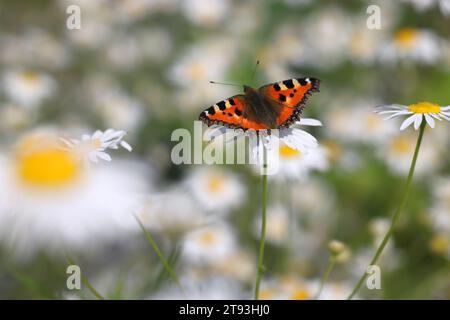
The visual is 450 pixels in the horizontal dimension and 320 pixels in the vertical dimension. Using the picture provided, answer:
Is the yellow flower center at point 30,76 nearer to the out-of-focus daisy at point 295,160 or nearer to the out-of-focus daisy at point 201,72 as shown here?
the out-of-focus daisy at point 201,72

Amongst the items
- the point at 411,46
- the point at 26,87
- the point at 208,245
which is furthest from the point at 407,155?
the point at 26,87

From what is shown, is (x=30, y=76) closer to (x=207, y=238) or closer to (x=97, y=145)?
(x=207, y=238)

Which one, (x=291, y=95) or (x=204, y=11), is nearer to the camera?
(x=291, y=95)

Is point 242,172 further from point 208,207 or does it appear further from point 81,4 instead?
point 81,4

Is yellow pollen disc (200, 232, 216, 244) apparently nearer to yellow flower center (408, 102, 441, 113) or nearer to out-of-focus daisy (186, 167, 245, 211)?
A: out-of-focus daisy (186, 167, 245, 211)

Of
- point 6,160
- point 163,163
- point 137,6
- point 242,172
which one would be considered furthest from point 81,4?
point 6,160

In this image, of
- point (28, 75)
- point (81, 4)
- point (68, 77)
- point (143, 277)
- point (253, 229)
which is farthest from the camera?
point (81, 4)
